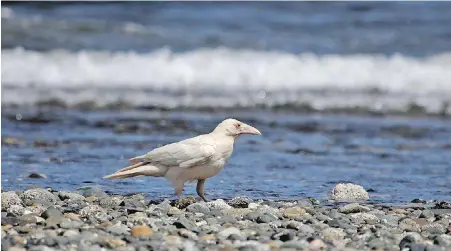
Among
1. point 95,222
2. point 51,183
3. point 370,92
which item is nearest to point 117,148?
point 51,183

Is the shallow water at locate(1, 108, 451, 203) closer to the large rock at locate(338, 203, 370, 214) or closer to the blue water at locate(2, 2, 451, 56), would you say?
the large rock at locate(338, 203, 370, 214)

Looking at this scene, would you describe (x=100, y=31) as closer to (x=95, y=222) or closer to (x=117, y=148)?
(x=117, y=148)

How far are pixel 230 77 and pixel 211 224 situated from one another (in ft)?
31.6

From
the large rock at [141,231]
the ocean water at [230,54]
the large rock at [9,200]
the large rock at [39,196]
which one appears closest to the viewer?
the large rock at [141,231]

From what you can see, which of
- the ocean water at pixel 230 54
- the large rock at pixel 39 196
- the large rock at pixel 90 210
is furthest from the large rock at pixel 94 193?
the ocean water at pixel 230 54

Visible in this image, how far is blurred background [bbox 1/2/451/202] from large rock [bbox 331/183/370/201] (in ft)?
0.80

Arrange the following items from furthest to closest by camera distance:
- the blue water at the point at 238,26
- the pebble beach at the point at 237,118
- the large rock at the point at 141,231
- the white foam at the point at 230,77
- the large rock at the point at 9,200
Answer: the blue water at the point at 238,26
the white foam at the point at 230,77
the large rock at the point at 9,200
the pebble beach at the point at 237,118
the large rock at the point at 141,231

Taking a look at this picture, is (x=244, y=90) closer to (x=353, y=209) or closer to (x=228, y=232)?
(x=353, y=209)

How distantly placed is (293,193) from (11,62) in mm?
9301

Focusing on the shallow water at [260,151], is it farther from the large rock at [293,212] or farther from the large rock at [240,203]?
the large rock at [293,212]

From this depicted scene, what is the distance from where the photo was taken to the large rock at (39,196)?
618cm

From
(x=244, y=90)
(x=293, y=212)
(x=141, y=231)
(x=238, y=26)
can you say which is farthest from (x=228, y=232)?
(x=238, y=26)

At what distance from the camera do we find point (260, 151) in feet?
30.1

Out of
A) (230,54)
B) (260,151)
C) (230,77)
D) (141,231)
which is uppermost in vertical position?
(230,54)
